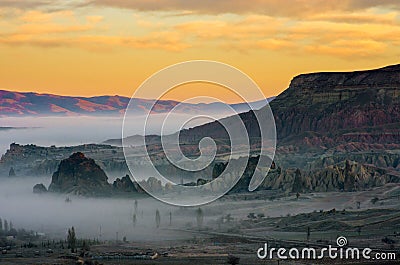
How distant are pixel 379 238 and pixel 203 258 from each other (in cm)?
3744

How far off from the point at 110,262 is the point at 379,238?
5019 cm

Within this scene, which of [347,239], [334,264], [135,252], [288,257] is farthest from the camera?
[347,239]

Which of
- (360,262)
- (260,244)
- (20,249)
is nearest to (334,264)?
(360,262)

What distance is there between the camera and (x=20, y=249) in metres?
193

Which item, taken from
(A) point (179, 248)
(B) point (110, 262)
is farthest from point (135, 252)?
(B) point (110, 262)

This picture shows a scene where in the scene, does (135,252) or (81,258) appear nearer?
(81,258)

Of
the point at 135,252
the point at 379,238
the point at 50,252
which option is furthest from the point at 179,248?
the point at 379,238

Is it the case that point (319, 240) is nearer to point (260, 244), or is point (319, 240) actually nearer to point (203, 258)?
point (260, 244)

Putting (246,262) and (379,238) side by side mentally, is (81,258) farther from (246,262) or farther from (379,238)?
(379,238)

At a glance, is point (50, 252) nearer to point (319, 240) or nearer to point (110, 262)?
point (110, 262)

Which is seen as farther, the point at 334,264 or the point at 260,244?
the point at 260,244

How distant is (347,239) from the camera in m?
195

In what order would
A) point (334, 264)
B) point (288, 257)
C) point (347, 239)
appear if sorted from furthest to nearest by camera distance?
1. point (347, 239)
2. point (288, 257)
3. point (334, 264)

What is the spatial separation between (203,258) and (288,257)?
11614 mm
